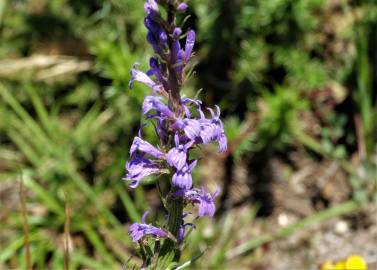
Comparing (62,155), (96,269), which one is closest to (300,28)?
(62,155)

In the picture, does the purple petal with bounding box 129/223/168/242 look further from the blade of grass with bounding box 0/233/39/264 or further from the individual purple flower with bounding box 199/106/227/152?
the blade of grass with bounding box 0/233/39/264

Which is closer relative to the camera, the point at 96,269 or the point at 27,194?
the point at 96,269

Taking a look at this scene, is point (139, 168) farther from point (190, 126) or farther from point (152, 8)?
point (152, 8)

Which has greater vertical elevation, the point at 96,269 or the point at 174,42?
the point at 174,42

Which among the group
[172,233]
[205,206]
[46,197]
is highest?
[205,206]

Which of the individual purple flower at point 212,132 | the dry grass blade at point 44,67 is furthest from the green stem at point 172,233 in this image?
the dry grass blade at point 44,67

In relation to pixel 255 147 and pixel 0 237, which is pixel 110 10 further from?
pixel 0 237

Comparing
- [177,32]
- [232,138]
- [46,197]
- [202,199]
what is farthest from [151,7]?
[46,197]

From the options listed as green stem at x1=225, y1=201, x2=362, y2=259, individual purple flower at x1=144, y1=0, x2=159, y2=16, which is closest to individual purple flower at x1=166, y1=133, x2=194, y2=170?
individual purple flower at x1=144, y1=0, x2=159, y2=16
